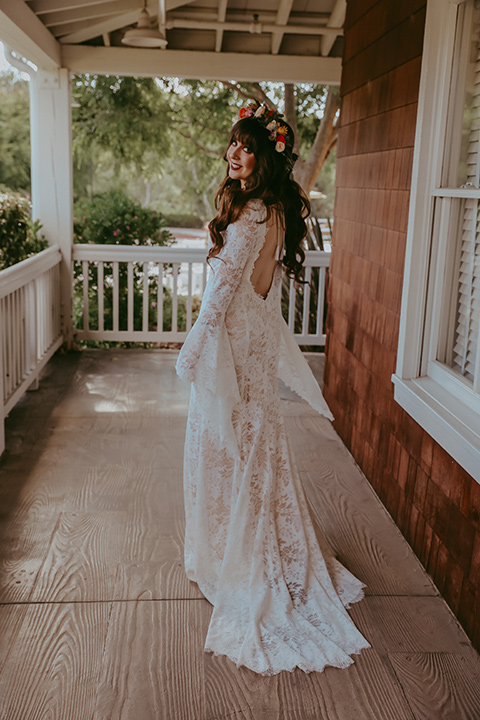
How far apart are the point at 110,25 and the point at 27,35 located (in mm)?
1207

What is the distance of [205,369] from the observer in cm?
263

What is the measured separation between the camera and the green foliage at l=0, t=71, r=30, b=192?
15.2 m

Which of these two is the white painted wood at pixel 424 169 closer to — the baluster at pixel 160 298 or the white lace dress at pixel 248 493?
the white lace dress at pixel 248 493

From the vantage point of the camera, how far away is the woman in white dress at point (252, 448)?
101 inches

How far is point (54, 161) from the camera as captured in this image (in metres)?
6.58

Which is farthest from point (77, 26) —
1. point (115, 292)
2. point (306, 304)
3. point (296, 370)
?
point (296, 370)

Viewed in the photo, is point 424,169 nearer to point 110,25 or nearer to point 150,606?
point 150,606

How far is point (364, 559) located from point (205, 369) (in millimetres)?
1134

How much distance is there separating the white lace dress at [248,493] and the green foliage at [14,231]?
121 inches

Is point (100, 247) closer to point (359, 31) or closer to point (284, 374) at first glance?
point (359, 31)

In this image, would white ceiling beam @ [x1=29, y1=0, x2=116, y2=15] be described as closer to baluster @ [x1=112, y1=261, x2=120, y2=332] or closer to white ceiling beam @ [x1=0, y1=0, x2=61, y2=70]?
white ceiling beam @ [x1=0, y1=0, x2=61, y2=70]

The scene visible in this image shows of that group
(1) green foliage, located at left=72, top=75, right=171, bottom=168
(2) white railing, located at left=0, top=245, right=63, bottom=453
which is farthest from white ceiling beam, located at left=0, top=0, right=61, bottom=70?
(1) green foliage, located at left=72, top=75, right=171, bottom=168

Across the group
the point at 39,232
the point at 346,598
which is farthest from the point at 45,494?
the point at 39,232

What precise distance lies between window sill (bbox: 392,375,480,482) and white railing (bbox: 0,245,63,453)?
2225mm
